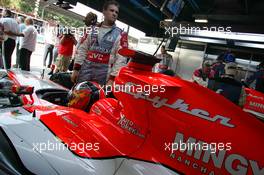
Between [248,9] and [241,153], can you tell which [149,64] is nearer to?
[241,153]

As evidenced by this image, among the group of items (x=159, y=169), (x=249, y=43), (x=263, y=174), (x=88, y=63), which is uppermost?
(x=249, y=43)

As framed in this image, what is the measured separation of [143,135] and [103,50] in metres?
1.40

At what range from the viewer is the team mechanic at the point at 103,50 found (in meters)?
2.59

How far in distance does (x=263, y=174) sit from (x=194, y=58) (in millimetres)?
11341

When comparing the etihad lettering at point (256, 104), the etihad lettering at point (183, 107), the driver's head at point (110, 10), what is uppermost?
the driver's head at point (110, 10)

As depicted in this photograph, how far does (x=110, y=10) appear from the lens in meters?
2.56

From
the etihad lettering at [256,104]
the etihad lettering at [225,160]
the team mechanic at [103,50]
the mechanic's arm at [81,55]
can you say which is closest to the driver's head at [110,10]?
the team mechanic at [103,50]

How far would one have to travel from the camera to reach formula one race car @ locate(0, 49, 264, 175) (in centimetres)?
115

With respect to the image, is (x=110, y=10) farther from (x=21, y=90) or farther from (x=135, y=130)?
(x=135, y=130)

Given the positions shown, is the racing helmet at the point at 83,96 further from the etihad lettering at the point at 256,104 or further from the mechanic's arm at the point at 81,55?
the etihad lettering at the point at 256,104

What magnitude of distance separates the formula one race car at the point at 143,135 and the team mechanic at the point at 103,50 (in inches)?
41.6

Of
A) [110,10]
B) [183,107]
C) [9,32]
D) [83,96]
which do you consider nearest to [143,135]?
[183,107]

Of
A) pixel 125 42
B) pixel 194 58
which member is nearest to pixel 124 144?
pixel 125 42

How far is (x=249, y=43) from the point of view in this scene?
959 cm
